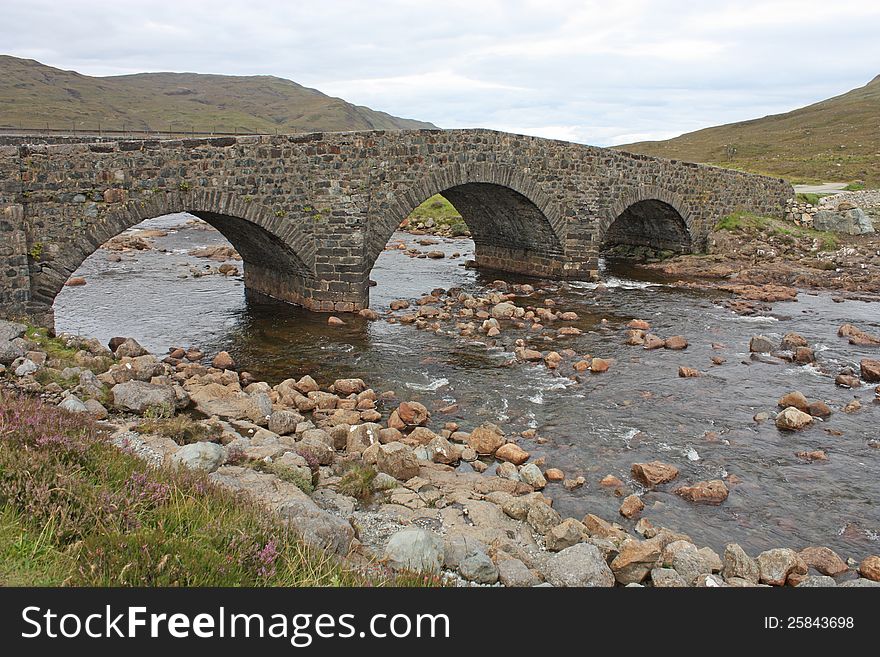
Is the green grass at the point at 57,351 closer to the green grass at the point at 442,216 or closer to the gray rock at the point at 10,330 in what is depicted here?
the gray rock at the point at 10,330

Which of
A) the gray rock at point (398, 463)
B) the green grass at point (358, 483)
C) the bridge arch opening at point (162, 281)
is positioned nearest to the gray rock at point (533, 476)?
the gray rock at point (398, 463)

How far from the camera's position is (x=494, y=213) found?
1020 inches

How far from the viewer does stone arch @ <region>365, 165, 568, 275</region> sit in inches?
768

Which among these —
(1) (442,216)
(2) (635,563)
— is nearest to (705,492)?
(2) (635,563)

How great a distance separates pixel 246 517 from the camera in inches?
215

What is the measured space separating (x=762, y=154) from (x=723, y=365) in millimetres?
59450

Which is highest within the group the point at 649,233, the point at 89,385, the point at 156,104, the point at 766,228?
the point at 156,104

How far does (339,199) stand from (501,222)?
919cm

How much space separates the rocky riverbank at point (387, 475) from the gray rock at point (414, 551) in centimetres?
1

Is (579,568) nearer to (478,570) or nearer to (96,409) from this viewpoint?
(478,570)

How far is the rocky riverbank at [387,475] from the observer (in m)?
6.73

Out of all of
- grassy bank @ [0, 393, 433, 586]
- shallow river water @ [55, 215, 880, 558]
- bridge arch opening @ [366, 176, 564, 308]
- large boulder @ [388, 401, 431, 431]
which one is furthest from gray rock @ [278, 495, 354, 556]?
bridge arch opening @ [366, 176, 564, 308]

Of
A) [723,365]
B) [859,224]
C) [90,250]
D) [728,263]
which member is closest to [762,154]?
[859,224]

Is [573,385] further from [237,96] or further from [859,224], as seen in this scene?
[237,96]
